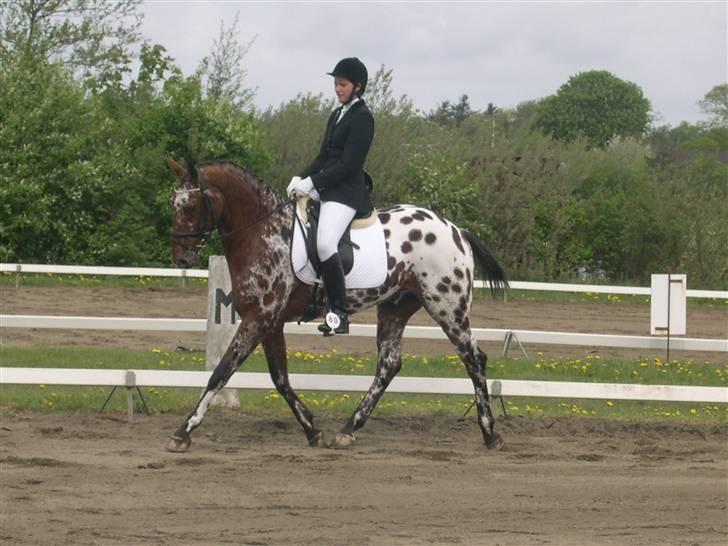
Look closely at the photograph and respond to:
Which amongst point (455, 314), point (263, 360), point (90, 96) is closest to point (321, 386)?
point (455, 314)

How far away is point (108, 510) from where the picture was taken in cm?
805

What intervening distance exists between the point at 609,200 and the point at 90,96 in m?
12.7

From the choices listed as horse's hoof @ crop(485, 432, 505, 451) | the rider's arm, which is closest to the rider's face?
the rider's arm

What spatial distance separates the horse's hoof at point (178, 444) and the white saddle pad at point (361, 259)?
1.64m

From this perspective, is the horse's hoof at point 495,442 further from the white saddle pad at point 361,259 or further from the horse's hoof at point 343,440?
the white saddle pad at point 361,259

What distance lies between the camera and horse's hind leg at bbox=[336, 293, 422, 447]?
1127 cm

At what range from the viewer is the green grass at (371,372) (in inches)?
511

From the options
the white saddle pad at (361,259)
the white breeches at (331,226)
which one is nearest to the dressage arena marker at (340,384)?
the white saddle pad at (361,259)

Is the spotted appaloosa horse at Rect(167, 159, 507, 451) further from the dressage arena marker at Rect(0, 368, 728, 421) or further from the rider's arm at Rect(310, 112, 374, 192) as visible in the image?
the dressage arena marker at Rect(0, 368, 728, 421)

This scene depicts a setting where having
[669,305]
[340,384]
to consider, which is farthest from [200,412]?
[669,305]

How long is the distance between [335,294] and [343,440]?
3.96 ft

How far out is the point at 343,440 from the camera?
434 inches

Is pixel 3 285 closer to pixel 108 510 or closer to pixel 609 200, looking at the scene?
pixel 609 200

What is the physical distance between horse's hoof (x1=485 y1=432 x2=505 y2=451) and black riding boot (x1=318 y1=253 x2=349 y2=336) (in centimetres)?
151
